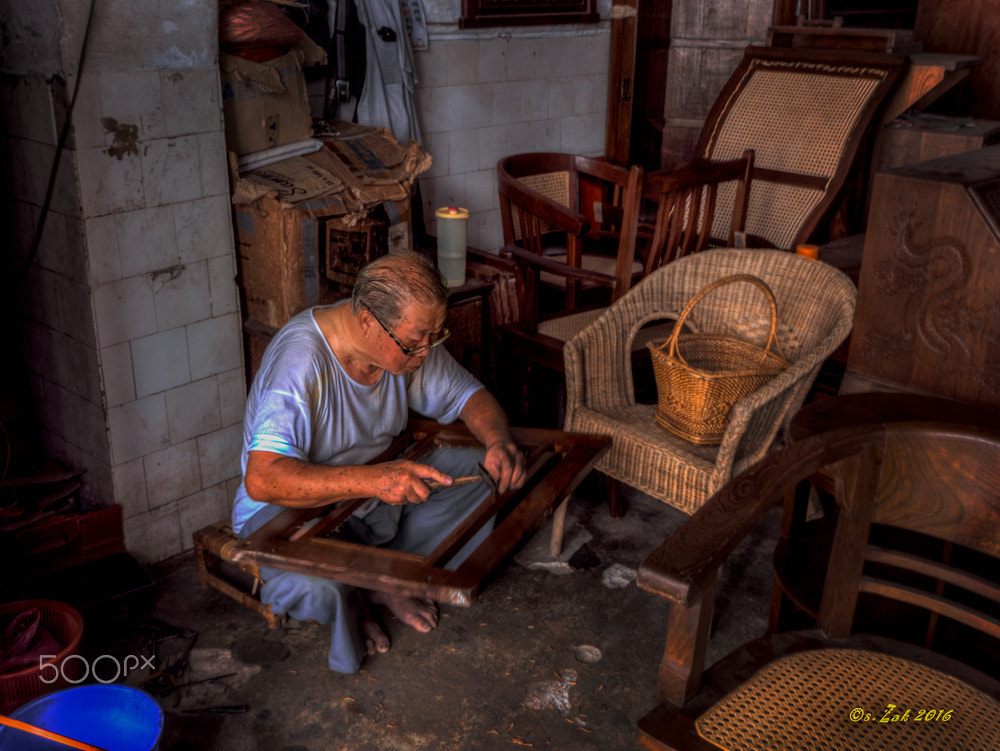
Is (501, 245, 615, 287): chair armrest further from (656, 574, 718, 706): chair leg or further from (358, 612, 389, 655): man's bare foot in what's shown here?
(656, 574, 718, 706): chair leg

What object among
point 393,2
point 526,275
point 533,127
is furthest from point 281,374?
point 533,127

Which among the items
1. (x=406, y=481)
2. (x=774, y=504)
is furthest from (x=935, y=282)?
(x=406, y=481)

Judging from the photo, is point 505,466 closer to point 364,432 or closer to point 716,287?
point 364,432

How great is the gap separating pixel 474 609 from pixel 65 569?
133cm

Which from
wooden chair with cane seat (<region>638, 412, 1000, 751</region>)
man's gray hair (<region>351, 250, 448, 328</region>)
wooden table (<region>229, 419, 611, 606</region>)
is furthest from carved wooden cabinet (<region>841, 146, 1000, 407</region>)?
man's gray hair (<region>351, 250, 448, 328</region>)

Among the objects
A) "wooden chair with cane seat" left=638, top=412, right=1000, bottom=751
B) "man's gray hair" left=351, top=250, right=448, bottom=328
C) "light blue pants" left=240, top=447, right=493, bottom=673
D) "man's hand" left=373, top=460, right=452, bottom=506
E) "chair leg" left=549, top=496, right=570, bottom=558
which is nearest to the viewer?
"wooden chair with cane seat" left=638, top=412, right=1000, bottom=751

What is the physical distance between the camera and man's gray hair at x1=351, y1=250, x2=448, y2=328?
2.31m

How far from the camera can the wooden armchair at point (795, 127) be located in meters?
4.06

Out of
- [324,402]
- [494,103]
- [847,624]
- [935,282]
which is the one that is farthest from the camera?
[494,103]

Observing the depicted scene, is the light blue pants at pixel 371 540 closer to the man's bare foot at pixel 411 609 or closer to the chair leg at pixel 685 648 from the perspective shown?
A: the man's bare foot at pixel 411 609

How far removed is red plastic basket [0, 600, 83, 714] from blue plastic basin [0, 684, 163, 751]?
0.28m

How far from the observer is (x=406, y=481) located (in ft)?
7.20

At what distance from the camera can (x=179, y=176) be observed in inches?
112
